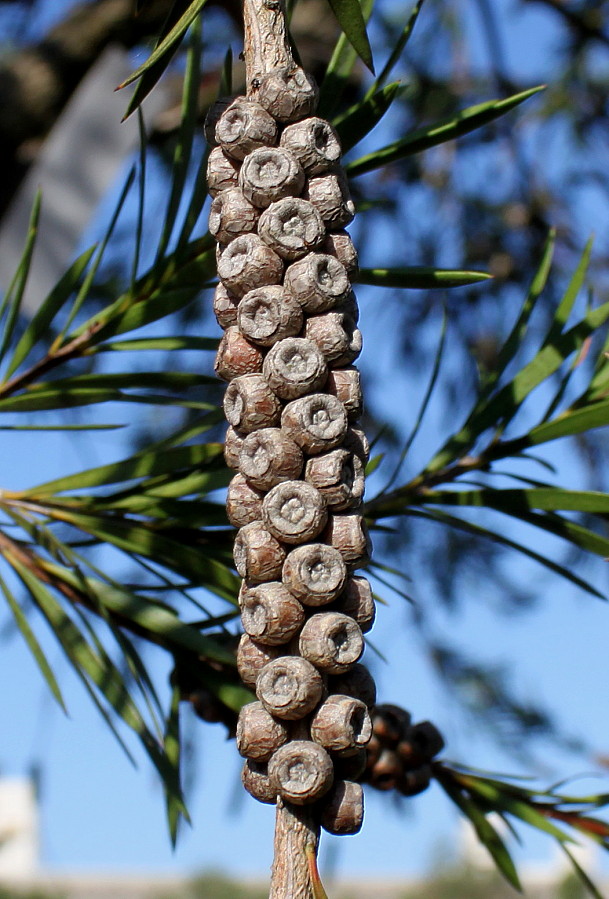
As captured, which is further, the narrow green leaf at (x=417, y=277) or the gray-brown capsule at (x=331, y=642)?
the narrow green leaf at (x=417, y=277)

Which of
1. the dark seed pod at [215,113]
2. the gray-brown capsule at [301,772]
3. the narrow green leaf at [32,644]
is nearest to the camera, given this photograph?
the gray-brown capsule at [301,772]

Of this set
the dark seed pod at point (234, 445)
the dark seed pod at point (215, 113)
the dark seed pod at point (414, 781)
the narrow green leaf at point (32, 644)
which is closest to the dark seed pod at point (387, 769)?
the dark seed pod at point (414, 781)

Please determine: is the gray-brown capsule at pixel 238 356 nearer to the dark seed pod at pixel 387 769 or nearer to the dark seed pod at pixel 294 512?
the dark seed pod at pixel 294 512

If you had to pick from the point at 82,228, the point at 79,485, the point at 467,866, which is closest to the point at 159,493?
A: the point at 79,485

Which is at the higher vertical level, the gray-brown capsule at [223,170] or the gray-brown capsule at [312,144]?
the gray-brown capsule at [312,144]

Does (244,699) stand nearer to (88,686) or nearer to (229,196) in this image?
(88,686)

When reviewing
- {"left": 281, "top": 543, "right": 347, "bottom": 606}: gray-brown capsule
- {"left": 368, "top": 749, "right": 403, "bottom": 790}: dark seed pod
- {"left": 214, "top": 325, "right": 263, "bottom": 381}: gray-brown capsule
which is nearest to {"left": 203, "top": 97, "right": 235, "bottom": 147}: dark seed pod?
{"left": 214, "top": 325, "right": 263, "bottom": 381}: gray-brown capsule

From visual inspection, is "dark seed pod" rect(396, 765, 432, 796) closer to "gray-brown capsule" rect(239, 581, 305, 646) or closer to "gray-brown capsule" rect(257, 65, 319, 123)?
"gray-brown capsule" rect(239, 581, 305, 646)
